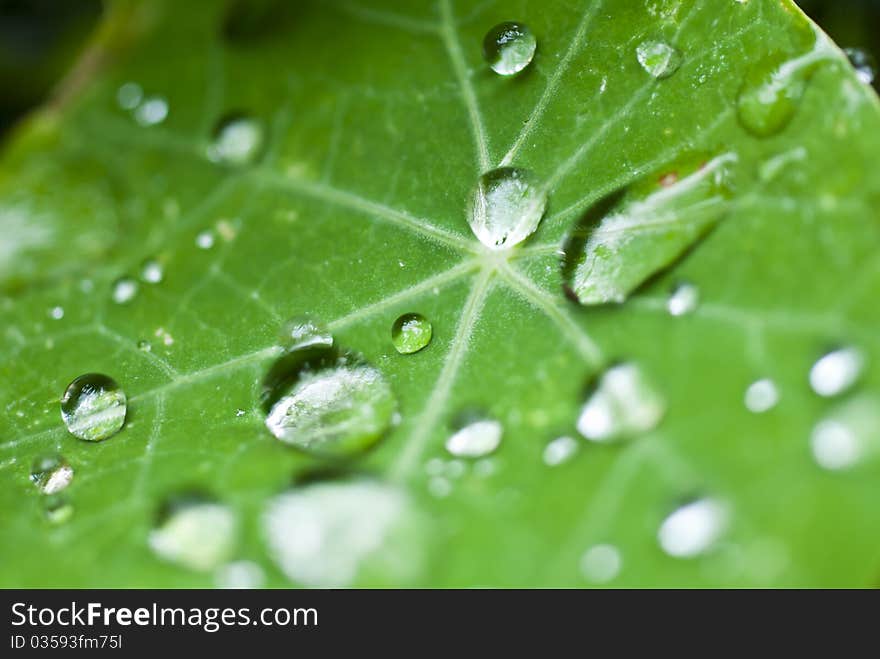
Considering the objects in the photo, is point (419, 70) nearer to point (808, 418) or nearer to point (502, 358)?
point (502, 358)

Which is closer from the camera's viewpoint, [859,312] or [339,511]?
[859,312]

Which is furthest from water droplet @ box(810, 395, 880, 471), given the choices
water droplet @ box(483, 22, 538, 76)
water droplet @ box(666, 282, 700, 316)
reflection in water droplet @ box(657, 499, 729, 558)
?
water droplet @ box(483, 22, 538, 76)

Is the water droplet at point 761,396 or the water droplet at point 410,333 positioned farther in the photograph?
the water droplet at point 410,333

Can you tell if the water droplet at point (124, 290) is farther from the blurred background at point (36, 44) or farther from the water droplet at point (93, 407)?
the blurred background at point (36, 44)

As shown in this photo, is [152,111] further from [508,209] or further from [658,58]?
[658,58]

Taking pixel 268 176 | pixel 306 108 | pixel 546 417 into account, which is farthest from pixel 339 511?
pixel 306 108

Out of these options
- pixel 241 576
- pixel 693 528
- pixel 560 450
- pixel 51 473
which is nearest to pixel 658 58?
pixel 560 450

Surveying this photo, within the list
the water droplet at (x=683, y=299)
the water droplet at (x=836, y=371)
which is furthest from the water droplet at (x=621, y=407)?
the water droplet at (x=836, y=371)

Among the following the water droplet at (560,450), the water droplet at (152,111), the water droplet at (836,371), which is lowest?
the water droplet at (836,371)
